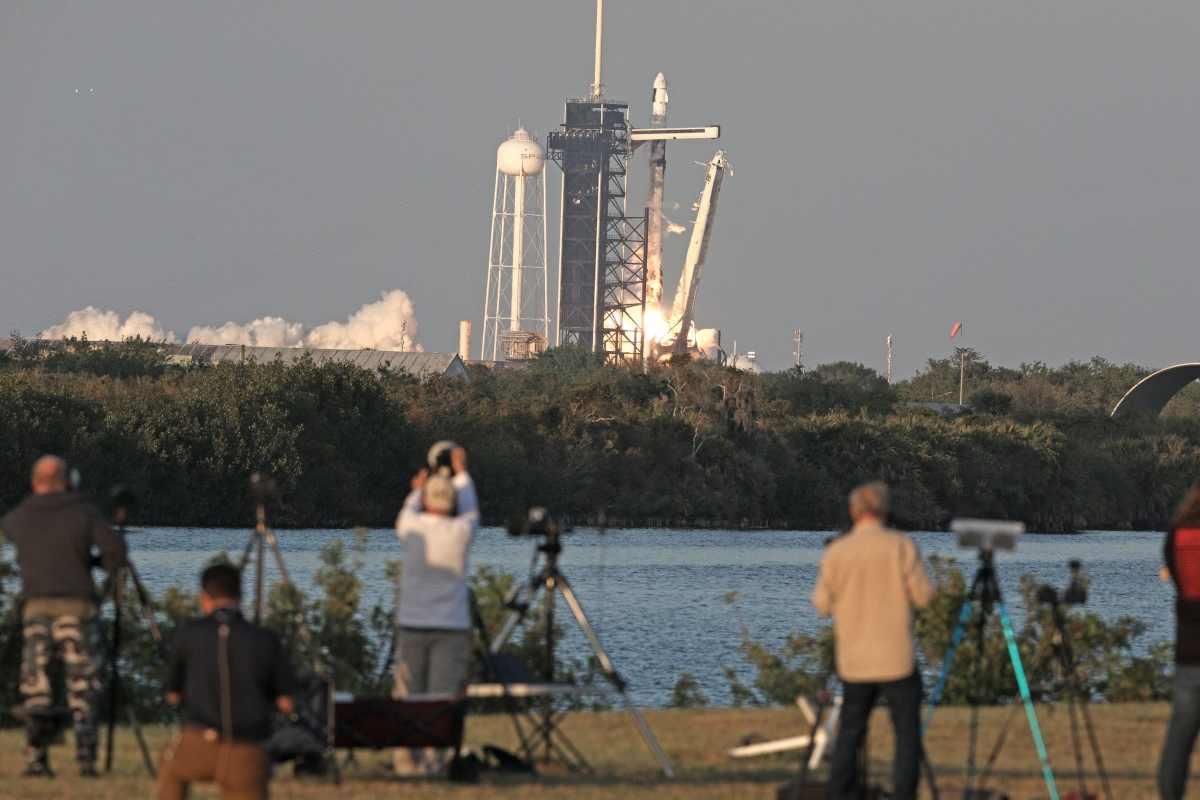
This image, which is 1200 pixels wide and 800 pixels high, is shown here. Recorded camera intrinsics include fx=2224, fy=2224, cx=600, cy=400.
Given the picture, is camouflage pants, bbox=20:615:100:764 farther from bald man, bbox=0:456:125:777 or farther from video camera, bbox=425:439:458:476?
video camera, bbox=425:439:458:476

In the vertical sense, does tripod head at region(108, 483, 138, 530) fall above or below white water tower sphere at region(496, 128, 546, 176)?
below

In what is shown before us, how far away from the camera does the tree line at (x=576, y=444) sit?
6594cm

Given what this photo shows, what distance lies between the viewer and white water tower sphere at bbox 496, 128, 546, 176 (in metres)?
184

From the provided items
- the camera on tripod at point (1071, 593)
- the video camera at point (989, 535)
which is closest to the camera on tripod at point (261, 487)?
the video camera at point (989, 535)

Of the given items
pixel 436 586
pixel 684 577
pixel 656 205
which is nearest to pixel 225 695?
pixel 436 586

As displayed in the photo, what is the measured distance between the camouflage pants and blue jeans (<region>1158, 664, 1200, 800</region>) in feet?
18.0

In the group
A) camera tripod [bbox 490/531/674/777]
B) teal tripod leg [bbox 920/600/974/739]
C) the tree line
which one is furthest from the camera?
the tree line

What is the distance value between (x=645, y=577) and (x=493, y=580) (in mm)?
31791

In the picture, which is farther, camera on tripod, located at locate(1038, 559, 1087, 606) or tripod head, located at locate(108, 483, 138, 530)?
tripod head, located at locate(108, 483, 138, 530)

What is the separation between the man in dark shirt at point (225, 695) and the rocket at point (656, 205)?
6344 inches

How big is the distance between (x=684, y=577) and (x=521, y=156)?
137 m

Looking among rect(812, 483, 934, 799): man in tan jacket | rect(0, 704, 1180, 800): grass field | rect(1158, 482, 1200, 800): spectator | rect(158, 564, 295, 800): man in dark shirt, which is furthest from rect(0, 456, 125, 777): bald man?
rect(1158, 482, 1200, 800): spectator

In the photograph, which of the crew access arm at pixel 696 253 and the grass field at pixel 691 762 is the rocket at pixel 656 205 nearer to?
the crew access arm at pixel 696 253

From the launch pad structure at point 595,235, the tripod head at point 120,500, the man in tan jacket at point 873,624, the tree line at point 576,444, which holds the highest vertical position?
the launch pad structure at point 595,235
